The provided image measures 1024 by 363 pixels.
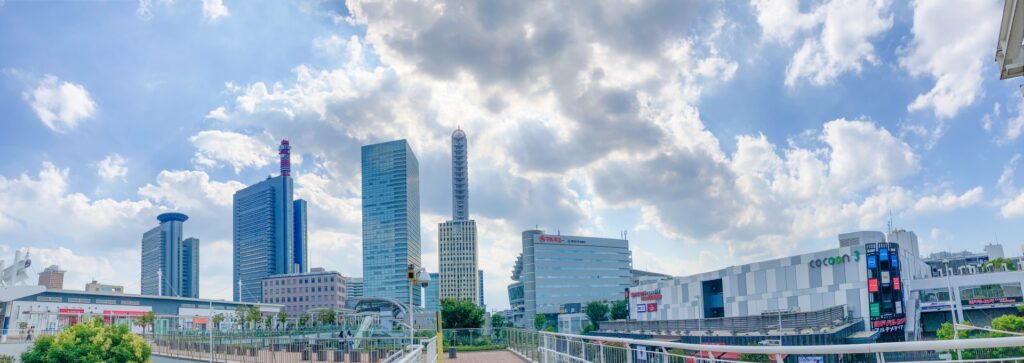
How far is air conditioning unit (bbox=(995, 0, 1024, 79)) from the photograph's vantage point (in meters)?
6.14

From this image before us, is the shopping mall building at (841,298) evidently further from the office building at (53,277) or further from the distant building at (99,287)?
the office building at (53,277)

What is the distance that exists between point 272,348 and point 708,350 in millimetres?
29873

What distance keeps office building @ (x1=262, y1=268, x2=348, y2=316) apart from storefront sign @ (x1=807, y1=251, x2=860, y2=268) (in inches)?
4941

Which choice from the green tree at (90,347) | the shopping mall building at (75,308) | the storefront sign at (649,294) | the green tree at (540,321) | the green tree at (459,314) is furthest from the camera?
the green tree at (540,321)

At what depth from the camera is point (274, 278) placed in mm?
184125

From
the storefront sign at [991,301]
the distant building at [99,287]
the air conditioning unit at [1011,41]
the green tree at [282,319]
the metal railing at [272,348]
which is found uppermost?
the air conditioning unit at [1011,41]

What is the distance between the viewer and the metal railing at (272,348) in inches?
1304

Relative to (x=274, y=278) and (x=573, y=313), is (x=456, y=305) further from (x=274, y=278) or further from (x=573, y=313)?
(x=274, y=278)

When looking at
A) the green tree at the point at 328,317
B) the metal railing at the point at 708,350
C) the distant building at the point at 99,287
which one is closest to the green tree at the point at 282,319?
the green tree at the point at 328,317

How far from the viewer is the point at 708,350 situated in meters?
6.58

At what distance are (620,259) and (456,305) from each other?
13464 centimetres

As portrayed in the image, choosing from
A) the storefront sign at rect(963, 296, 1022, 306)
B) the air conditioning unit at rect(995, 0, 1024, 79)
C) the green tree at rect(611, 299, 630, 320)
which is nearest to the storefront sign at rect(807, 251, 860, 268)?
the storefront sign at rect(963, 296, 1022, 306)

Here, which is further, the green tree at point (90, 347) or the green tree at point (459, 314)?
the green tree at point (459, 314)

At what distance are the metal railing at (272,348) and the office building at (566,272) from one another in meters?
120
